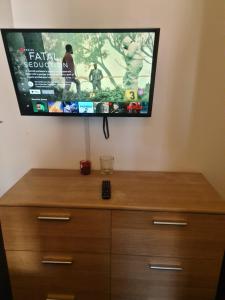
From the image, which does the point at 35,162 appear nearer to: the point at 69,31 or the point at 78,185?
the point at 78,185

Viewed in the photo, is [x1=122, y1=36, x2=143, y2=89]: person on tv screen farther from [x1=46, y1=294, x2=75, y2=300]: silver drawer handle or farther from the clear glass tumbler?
[x1=46, y1=294, x2=75, y2=300]: silver drawer handle

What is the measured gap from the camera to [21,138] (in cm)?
149

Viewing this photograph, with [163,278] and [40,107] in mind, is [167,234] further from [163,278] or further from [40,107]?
[40,107]

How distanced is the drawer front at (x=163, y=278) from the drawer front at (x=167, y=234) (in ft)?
0.17

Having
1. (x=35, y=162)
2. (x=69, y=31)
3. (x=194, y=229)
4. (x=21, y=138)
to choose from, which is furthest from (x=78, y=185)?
(x=69, y=31)

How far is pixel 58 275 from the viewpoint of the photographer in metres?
1.19

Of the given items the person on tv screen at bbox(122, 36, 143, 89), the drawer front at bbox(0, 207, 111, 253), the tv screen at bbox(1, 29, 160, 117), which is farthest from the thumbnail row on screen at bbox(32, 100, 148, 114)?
the drawer front at bbox(0, 207, 111, 253)

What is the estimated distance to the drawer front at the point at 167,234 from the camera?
105 cm

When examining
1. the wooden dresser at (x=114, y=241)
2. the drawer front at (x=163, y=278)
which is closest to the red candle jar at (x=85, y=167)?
the wooden dresser at (x=114, y=241)

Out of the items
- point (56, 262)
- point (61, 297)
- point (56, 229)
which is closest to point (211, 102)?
point (56, 229)

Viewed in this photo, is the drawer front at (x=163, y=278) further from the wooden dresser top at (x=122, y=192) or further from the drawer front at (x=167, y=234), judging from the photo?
the wooden dresser top at (x=122, y=192)

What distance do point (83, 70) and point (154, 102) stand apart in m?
0.50

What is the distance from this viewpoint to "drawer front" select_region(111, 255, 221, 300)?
1.12 m

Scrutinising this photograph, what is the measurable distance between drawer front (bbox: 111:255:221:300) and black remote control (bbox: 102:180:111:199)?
0.33 metres
